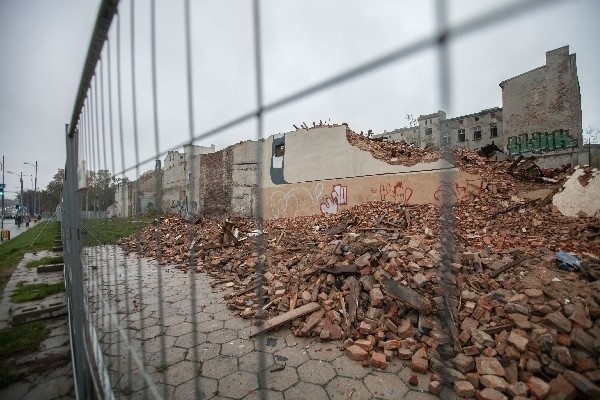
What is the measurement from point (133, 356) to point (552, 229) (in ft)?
25.4

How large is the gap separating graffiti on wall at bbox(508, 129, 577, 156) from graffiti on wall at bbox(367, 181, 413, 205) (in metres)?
17.0

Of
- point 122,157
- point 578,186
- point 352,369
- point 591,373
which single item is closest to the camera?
point 122,157

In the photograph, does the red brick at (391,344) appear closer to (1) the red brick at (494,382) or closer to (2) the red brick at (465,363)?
(2) the red brick at (465,363)

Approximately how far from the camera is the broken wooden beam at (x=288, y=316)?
3.65m

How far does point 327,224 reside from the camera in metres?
9.52

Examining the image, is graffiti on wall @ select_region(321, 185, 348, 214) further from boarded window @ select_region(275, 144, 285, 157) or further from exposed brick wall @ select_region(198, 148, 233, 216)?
exposed brick wall @ select_region(198, 148, 233, 216)

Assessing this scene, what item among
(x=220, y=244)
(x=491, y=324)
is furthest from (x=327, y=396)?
(x=220, y=244)

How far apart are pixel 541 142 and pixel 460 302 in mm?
24152

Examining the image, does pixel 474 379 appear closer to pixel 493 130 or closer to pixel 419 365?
pixel 419 365

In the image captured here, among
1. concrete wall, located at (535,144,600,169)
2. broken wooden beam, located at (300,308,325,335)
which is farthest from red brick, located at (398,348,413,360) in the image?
concrete wall, located at (535,144,600,169)

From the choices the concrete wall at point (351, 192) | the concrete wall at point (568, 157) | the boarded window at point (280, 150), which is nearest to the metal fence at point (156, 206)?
the concrete wall at point (351, 192)

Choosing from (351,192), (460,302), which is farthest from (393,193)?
(460,302)

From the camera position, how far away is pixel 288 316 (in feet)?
12.5

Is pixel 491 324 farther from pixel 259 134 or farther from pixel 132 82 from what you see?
pixel 132 82
